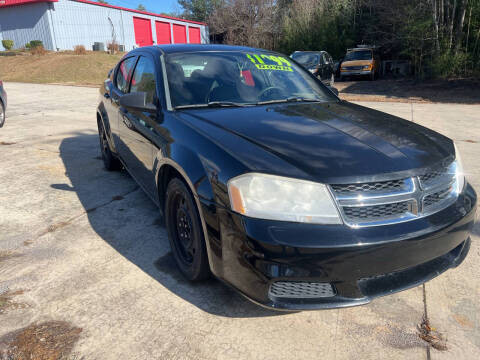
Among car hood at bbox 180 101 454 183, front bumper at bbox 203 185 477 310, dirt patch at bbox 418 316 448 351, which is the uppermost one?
car hood at bbox 180 101 454 183

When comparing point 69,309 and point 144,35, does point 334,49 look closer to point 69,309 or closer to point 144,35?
point 144,35

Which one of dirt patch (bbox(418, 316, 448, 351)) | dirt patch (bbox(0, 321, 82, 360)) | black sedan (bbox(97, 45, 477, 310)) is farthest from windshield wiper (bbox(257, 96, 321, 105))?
dirt patch (bbox(0, 321, 82, 360))

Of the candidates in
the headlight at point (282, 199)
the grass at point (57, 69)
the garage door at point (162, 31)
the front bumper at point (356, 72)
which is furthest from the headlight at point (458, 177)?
the garage door at point (162, 31)

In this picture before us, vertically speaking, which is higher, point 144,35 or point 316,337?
point 144,35

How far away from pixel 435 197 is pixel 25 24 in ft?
115

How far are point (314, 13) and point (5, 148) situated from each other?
24262 millimetres

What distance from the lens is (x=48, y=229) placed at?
337cm

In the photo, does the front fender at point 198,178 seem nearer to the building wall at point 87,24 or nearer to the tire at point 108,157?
the tire at point 108,157

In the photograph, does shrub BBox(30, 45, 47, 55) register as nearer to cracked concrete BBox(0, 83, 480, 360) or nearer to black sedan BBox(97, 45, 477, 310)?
cracked concrete BBox(0, 83, 480, 360)

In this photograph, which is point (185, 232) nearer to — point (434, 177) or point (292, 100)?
point (292, 100)

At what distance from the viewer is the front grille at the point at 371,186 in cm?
185

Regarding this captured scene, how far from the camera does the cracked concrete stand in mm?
1977

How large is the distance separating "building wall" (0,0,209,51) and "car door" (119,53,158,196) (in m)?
29.9

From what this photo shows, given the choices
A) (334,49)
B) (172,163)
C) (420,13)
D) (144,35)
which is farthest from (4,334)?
(144,35)
